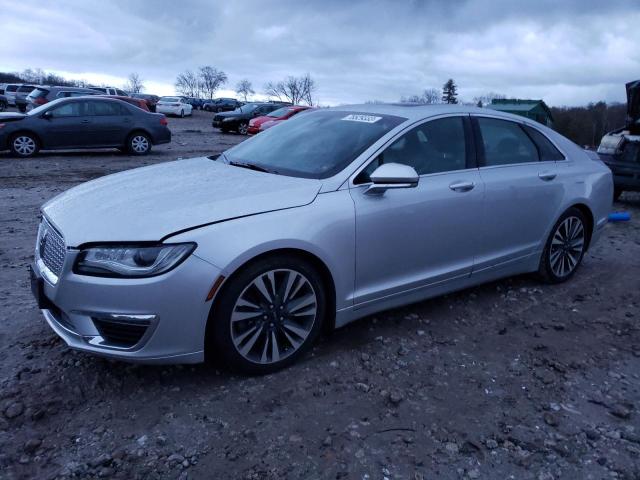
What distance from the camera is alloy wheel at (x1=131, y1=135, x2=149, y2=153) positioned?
13.3 m

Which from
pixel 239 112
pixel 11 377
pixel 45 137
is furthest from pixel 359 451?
pixel 239 112

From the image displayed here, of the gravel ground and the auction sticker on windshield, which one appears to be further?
the auction sticker on windshield

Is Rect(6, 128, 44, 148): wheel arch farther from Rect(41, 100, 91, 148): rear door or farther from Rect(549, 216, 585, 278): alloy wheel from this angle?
Rect(549, 216, 585, 278): alloy wheel

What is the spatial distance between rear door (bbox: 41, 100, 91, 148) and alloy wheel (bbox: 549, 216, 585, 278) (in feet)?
36.7

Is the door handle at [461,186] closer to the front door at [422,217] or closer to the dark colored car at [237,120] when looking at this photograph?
the front door at [422,217]

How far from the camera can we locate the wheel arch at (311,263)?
275 centimetres

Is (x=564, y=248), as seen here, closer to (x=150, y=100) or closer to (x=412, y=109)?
(x=412, y=109)

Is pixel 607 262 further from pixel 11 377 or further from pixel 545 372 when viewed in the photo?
pixel 11 377

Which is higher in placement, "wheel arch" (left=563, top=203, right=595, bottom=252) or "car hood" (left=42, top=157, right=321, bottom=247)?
"car hood" (left=42, top=157, right=321, bottom=247)

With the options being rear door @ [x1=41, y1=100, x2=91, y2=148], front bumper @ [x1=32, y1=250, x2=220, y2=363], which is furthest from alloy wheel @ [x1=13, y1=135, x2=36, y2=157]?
front bumper @ [x1=32, y1=250, x2=220, y2=363]

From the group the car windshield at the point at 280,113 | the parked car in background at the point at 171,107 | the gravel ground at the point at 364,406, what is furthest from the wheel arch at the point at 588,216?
the parked car in background at the point at 171,107

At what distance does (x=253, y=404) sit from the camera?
2.78 metres

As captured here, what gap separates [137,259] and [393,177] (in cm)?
152

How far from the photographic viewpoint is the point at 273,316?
2.98m
